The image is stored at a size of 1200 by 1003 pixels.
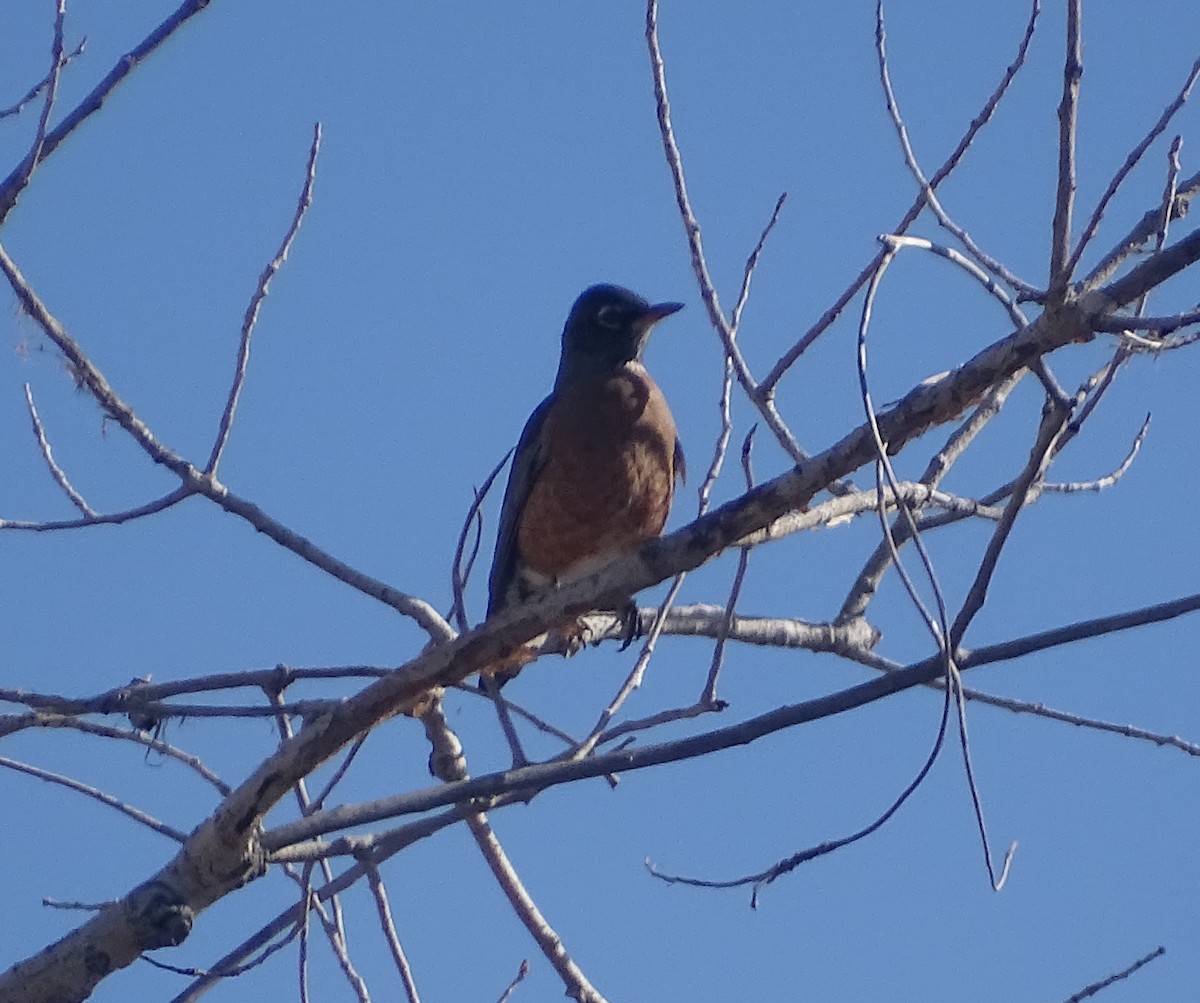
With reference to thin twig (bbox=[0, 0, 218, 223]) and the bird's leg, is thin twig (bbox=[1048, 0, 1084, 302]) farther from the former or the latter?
the bird's leg

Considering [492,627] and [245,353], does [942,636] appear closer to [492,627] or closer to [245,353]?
[492,627]

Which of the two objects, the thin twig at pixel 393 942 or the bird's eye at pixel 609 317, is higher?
the bird's eye at pixel 609 317

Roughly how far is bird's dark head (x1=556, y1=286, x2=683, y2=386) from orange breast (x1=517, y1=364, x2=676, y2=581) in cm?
39

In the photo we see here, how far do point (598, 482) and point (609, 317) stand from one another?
3.91ft

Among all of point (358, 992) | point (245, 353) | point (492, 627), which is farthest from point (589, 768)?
point (245, 353)

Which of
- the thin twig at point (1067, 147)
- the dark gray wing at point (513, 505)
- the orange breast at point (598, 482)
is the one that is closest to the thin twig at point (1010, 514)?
the thin twig at point (1067, 147)

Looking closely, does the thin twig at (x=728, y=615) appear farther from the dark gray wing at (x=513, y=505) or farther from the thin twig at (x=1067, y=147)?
the dark gray wing at (x=513, y=505)

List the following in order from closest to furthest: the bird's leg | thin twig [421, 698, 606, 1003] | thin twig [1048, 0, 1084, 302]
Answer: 1. thin twig [1048, 0, 1084, 302]
2. thin twig [421, 698, 606, 1003]
3. the bird's leg

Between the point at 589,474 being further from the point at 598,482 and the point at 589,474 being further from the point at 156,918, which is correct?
the point at 156,918

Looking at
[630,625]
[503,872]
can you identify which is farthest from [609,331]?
[503,872]

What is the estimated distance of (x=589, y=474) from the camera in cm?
662

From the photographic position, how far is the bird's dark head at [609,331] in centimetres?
738

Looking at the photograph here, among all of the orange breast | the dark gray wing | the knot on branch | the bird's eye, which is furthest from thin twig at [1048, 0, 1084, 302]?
the bird's eye

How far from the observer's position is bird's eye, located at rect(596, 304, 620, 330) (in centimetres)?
748
